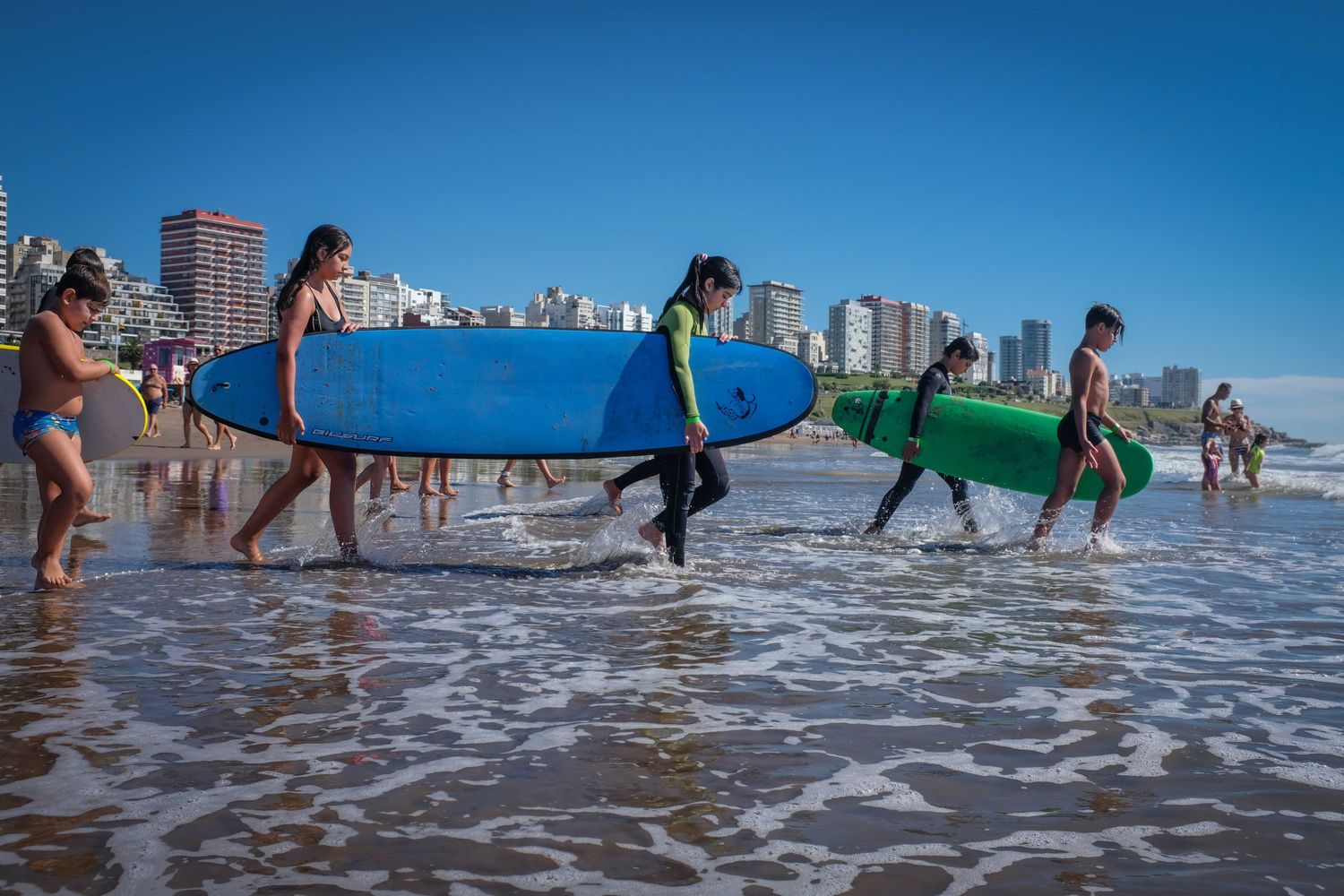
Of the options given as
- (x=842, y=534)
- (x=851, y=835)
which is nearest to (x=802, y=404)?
(x=842, y=534)

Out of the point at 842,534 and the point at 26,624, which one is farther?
the point at 842,534

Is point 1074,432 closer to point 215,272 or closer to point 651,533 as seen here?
point 651,533

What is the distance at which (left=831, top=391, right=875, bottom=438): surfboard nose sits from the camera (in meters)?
9.48

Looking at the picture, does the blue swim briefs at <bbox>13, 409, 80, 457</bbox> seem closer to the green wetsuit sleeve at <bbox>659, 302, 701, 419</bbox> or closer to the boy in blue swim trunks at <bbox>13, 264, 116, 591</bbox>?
the boy in blue swim trunks at <bbox>13, 264, 116, 591</bbox>

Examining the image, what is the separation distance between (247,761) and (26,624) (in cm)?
203

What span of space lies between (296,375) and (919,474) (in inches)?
190

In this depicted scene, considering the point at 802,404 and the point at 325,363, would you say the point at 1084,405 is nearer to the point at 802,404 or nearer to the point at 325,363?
the point at 802,404

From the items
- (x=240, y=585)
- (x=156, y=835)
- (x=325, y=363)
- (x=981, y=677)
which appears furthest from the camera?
(x=325, y=363)

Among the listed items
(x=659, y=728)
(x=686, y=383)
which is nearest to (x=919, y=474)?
(x=686, y=383)

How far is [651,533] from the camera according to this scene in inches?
229

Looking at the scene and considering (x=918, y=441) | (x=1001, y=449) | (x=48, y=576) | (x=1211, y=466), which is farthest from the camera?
(x=1211, y=466)

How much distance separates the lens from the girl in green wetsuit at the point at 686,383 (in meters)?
5.42

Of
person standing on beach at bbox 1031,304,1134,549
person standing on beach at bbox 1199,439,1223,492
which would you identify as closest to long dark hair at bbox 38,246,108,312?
person standing on beach at bbox 1031,304,1134,549

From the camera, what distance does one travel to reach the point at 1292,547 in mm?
7734
